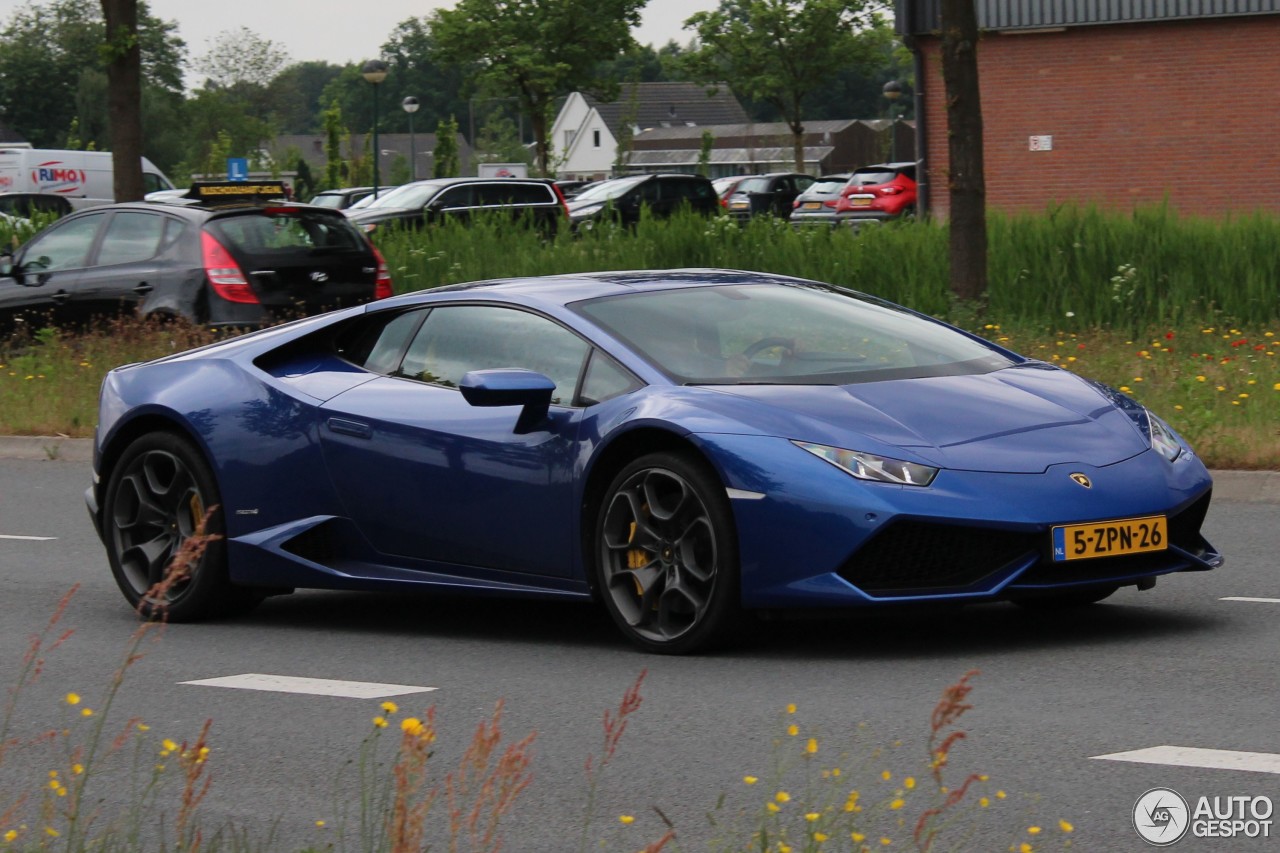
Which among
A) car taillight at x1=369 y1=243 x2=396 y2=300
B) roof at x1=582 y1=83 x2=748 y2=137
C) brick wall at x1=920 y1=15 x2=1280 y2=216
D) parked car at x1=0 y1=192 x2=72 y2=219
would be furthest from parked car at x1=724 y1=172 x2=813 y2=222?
roof at x1=582 y1=83 x2=748 y2=137

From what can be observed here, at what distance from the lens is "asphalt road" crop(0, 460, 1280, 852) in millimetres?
4766

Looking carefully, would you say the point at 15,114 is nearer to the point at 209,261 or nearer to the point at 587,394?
the point at 209,261

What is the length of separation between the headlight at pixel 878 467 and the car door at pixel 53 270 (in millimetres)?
11353

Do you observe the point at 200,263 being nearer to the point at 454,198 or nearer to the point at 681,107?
the point at 454,198

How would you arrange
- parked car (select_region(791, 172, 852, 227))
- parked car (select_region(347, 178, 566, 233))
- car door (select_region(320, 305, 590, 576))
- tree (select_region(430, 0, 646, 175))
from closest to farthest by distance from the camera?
car door (select_region(320, 305, 590, 576)) < parked car (select_region(347, 178, 566, 233)) < parked car (select_region(791, 172, 852, 227)) < tree (select_region(430, 0, 646, 175))

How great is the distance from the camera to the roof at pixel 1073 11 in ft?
111

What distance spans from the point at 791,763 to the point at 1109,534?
1611mm

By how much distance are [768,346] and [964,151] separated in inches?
362

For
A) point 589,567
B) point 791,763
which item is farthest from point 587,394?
point 791,763

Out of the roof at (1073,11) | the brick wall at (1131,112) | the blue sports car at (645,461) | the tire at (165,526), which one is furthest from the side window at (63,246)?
the roof at (1073,11)

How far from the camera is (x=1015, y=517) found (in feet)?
20.3

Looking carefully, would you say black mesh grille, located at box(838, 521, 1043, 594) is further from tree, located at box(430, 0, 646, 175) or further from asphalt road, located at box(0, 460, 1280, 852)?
tree, located at box(430, 0, 646, 175)

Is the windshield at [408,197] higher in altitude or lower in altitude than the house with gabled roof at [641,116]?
lower
